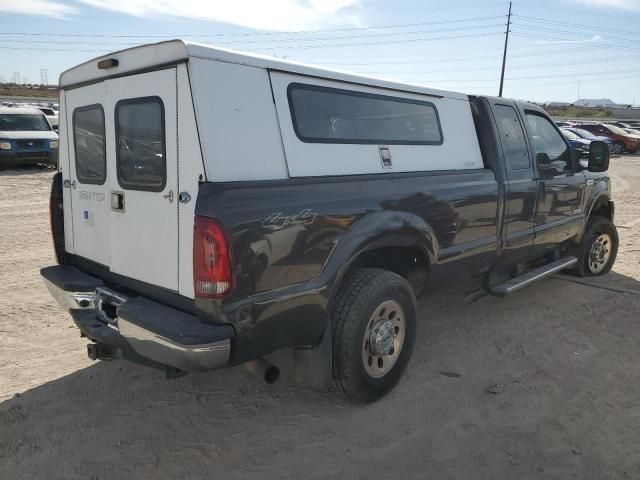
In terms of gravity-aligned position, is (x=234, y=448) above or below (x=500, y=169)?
below

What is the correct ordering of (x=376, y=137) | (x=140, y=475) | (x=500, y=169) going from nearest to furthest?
1. (x=140, y=475)
2. (x=376, y=137)
3. (x=500, y=169)

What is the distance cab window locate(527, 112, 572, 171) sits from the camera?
16.2ft

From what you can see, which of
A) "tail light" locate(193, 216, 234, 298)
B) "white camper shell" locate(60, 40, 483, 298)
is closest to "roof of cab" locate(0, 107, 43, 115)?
"white camper shell" locate(60, 40, 483, 298)

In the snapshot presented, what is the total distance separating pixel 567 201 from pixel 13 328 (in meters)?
5.22

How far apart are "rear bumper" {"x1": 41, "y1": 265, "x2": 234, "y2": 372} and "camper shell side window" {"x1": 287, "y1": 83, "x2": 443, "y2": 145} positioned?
46.9 inches

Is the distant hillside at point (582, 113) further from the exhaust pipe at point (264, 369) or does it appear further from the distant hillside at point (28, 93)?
the exhaust pipe at point (264, 369)

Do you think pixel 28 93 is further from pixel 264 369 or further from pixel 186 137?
pixel 264 369

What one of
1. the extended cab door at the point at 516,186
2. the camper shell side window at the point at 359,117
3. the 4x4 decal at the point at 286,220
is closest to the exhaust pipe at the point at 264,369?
the 4x4 decal at the point at 286,220

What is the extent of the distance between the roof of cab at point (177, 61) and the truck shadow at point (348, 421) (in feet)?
6.67

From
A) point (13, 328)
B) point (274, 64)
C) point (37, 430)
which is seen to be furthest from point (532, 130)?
point (13, 328)

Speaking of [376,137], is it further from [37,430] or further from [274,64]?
[37,430]

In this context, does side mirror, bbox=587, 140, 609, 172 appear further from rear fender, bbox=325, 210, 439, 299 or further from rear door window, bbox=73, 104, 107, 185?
rear door window, bbox=73, 104, 107, 185

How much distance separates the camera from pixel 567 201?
5234 mm

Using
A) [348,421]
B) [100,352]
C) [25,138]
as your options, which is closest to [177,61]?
[100,352]
